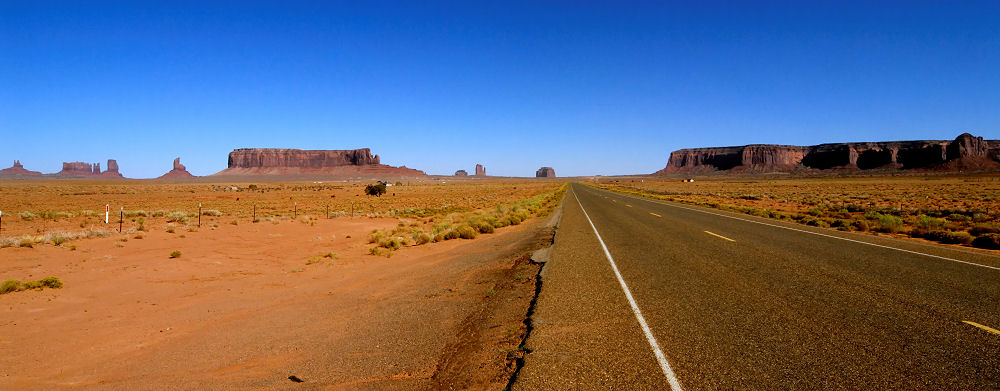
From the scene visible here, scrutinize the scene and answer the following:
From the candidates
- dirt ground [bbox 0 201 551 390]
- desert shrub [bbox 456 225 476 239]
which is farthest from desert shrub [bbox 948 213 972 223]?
desert shrub [bbox 456 225 476 239]

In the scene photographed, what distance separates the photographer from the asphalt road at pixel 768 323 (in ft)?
13.1

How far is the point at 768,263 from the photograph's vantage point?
376 inches

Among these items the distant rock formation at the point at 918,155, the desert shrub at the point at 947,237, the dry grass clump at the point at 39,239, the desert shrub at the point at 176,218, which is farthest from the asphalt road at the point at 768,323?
the distant rock formation at the point at 918,155

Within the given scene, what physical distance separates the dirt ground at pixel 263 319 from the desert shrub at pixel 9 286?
19 centimetres

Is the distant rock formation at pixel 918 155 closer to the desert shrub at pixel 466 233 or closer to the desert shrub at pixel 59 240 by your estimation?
the desert shrub at pixel 466 233

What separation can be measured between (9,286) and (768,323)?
1330cm

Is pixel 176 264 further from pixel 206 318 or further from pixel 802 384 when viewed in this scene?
pixel 802 384

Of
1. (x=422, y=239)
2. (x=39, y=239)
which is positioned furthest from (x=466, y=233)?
(x=39, y=239)

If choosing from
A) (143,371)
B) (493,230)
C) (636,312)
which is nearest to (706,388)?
(636,312)

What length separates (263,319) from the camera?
7500mm

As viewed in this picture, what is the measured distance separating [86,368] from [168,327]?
167 cm

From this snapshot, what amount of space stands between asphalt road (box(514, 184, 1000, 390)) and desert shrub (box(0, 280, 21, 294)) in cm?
1051

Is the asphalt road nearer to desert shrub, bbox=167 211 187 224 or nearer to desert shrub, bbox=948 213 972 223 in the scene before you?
desert shrub, bbox=948 213 972 223

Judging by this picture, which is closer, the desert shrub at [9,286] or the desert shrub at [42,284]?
the desert shrub at [9,286]
